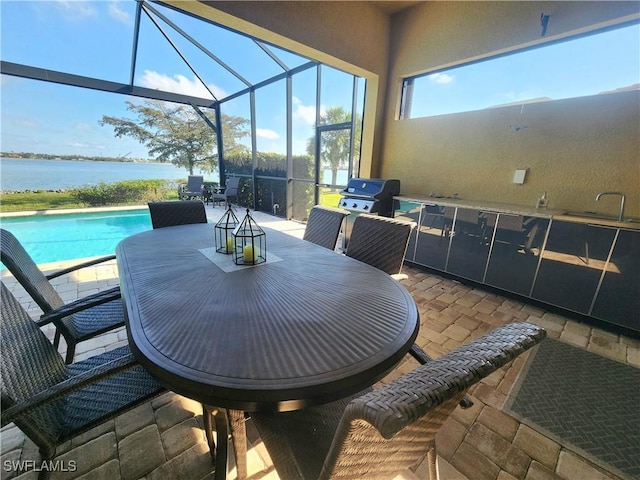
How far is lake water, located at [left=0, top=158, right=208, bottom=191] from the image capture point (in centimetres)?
784

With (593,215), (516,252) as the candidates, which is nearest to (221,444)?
(516,252)

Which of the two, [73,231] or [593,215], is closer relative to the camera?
[593,215]

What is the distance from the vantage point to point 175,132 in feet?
30.0

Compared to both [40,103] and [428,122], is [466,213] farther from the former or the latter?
[40,103]

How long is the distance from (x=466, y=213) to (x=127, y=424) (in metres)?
3.31

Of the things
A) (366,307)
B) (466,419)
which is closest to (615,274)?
(466,419)

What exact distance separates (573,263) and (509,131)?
1629mm

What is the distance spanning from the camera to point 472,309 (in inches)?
102

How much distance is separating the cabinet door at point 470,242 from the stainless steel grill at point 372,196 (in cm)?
94

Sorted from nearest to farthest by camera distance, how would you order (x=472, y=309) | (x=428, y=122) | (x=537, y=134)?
(x=472, y=309) < (x=537, y=134) < (x=428, y=122)

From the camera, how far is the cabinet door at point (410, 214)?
3.37 meters

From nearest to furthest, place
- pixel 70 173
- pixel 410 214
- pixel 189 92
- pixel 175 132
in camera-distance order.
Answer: pixel 410 214 < pixel 189 92 < pixel 70 173 < pixel 175 132

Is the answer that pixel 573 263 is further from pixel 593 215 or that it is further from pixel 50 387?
pixel 50 387

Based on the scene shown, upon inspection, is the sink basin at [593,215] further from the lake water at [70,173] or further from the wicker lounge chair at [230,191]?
the lake water at [70,173]
